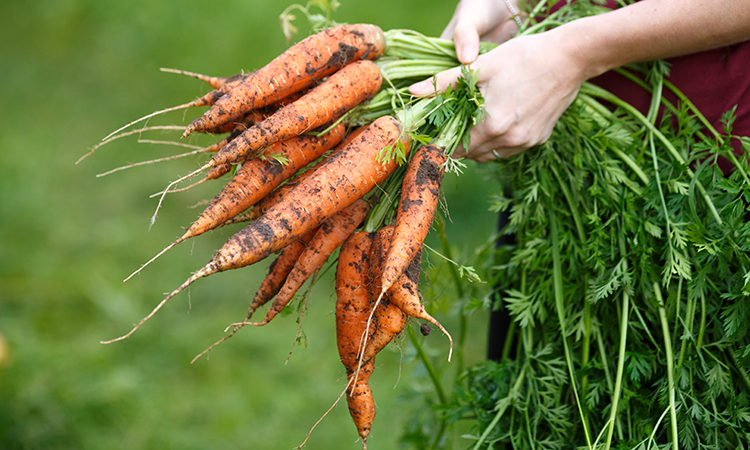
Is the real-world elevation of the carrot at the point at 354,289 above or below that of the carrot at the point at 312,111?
below

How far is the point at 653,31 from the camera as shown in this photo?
115cm

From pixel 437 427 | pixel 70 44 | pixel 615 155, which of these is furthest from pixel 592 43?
pixel 70 44

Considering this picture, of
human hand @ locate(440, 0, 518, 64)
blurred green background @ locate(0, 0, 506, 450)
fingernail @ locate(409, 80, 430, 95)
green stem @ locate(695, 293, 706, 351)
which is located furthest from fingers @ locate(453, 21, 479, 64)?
green stem @ locate(695, 293, 706, 351)

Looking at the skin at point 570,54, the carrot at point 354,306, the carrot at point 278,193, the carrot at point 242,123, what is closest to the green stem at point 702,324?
the skin at point 570,54

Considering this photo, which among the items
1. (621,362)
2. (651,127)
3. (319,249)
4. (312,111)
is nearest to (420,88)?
(312,111)

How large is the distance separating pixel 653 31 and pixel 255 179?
0.98 metres

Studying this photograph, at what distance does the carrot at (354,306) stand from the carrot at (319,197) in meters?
0.10

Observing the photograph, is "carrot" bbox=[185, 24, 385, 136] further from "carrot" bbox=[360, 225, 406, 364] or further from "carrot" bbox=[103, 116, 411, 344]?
"carrot" bbox=[360, 225, 406, 364]

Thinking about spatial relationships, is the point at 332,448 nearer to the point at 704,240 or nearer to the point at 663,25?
the point at 704,240

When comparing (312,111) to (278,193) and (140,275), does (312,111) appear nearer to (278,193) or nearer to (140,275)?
(278,193)

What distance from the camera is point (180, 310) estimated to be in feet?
10.1

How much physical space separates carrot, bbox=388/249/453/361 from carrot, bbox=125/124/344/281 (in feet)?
1.32

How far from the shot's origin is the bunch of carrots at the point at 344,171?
1.16m

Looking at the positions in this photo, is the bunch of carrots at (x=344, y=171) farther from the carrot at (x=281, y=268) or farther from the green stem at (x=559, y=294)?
the green stem at (x=559, y=294)
